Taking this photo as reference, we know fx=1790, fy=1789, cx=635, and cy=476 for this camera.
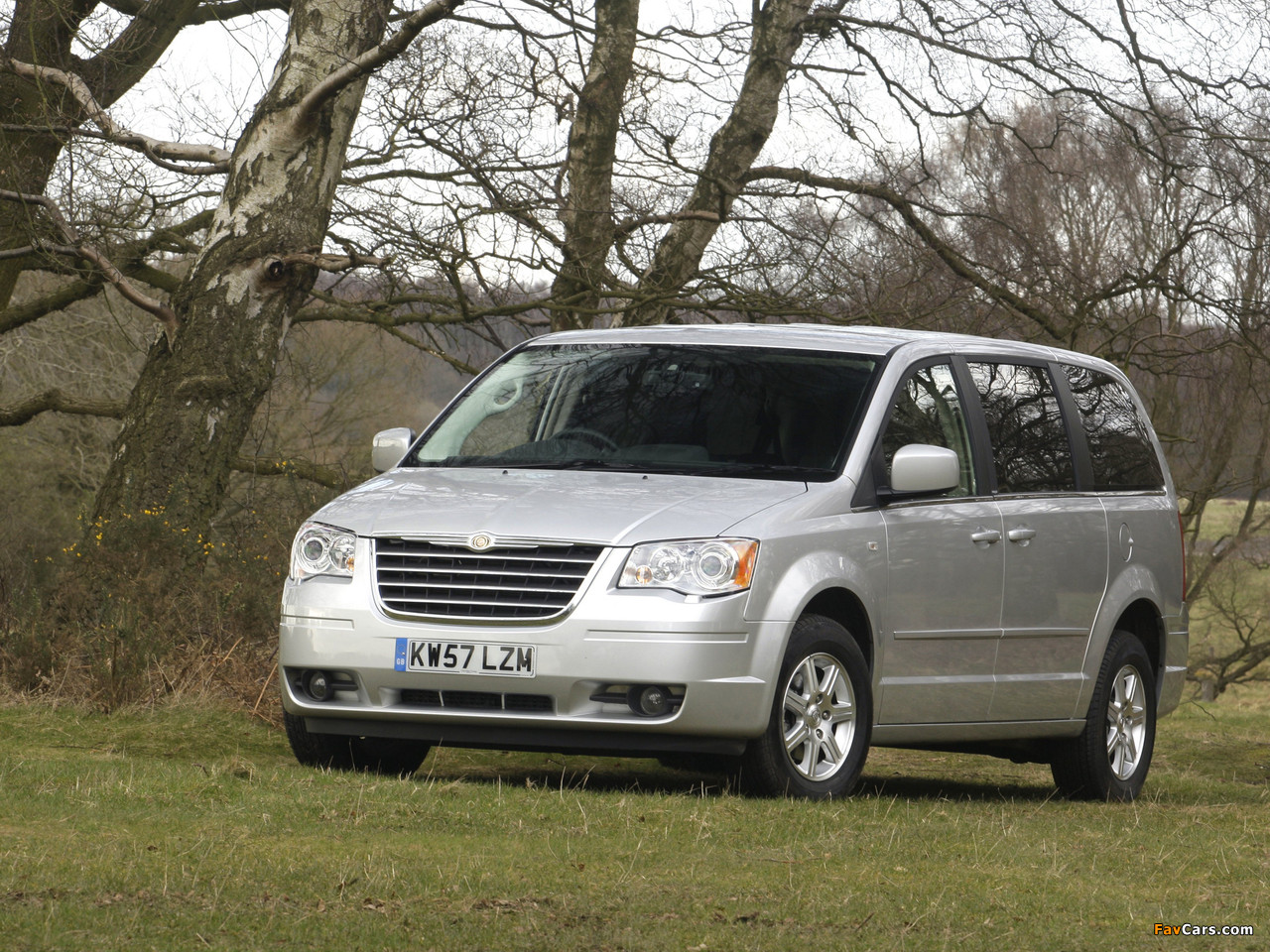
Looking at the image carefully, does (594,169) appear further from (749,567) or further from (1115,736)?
(749,567)

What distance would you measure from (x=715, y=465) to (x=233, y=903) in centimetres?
353

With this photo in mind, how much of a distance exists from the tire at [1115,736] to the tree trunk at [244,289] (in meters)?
5.90

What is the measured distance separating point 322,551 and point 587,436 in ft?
4.33

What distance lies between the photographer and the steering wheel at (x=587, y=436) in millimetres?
7648

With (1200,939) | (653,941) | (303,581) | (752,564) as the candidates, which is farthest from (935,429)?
(653,941)

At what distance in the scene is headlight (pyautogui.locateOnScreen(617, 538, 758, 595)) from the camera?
21.4 ft

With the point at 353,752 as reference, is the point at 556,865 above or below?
above

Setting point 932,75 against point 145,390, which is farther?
point 932,75

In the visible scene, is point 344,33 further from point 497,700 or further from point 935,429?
point 497,700

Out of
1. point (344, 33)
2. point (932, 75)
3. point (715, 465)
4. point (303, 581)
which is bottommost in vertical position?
point (303, 581)

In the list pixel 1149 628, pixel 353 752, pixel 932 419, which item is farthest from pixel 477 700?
pixel 1149 628

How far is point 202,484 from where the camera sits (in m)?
12.0

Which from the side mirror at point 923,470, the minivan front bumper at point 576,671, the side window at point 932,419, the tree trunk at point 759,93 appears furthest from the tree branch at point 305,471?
the side mirror at point 923,470

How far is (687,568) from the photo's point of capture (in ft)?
21.4
